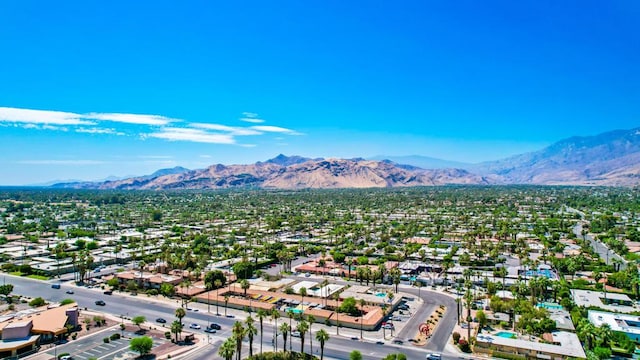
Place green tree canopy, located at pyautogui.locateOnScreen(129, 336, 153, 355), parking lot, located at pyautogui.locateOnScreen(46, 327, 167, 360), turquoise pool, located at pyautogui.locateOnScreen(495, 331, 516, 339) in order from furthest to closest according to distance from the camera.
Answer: turquoise pool, located at pyautogui.locateOnScreen(495, 331, 516, 339), parking lot, located at pyautogui.locateOnScreen(46, 327, 167, 360), green tree canopy, located at pyautogui.locateOnScreen(129, 336, 153, 355)

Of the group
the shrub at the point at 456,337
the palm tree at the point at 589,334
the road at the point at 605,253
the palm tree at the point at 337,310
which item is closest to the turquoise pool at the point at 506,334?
the shrub at the point at 456,337

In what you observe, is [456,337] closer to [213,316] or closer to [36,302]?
[213,316]

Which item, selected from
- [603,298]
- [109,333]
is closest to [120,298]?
[109,333]

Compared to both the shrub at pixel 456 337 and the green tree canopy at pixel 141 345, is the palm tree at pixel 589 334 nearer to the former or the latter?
the shrub at pixel 456 337

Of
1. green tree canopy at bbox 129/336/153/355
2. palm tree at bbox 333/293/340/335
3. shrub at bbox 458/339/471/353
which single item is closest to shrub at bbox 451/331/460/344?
shrub at bbox 458/339/471/353

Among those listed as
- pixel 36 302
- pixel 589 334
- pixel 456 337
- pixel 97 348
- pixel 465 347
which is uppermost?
pixel 36 302

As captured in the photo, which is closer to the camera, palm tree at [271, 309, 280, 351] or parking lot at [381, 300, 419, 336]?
palm tree at [271, 309, 280, 351]

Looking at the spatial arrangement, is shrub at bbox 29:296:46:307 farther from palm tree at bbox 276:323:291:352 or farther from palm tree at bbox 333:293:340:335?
palm tree at bbox 333:293:340:335

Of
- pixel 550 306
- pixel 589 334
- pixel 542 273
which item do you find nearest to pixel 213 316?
pixel 589 334
